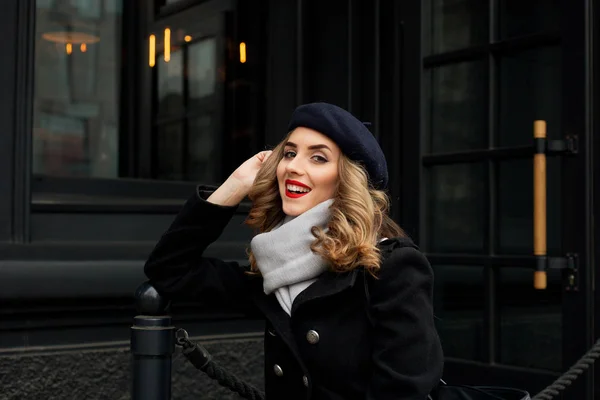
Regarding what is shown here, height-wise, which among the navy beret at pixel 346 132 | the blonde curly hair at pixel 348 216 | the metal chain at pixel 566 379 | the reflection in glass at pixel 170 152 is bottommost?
the metal chain at pixel 566 379

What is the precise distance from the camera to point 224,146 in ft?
16.3

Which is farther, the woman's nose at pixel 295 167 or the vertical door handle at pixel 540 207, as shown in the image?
the vertical door handle at pixel 540 207

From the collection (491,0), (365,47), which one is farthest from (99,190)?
(491,0)

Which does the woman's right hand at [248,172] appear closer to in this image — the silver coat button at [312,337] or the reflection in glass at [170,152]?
the silver coat button at [312,337]

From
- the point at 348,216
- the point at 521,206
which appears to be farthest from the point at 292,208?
the point at 521,206

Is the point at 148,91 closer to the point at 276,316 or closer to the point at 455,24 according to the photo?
the point at 455,24

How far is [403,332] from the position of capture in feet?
6.58

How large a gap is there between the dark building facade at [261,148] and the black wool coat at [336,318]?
4.55 ft

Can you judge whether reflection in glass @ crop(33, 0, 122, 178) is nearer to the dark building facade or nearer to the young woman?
the dark building facade

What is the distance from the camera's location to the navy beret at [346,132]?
Result: 220 centimetres

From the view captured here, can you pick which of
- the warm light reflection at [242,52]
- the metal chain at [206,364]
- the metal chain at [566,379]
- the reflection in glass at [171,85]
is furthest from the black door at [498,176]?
the metal chain at [206,364]

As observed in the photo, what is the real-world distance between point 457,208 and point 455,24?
832 millimetres

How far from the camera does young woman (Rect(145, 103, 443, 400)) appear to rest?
2.04 metres

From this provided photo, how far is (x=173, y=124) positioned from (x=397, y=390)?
11.0ft
